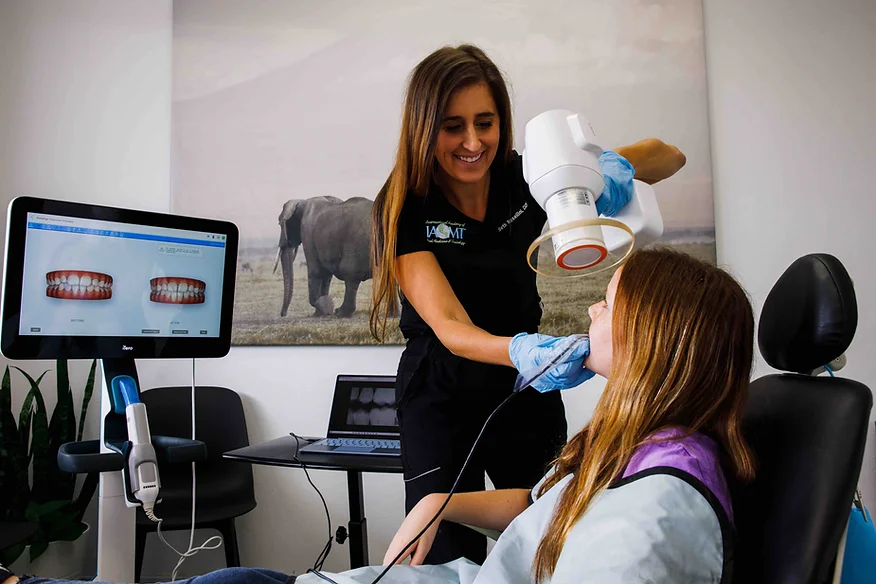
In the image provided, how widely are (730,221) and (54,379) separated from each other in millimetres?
Result: 2667

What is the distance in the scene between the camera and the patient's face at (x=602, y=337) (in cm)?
101

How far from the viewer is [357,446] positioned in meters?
2.08

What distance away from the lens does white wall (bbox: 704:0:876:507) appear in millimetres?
2352

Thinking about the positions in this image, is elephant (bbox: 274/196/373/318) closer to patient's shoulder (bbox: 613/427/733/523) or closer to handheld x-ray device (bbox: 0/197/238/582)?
handheld x-ray device (bbox: 0/197/238/582)

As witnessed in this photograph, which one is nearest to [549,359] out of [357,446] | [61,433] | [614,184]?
[614,184]

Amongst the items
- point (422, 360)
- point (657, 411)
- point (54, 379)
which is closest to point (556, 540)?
point (657, 411)

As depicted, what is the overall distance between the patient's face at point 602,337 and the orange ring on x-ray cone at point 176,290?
2.80 ft

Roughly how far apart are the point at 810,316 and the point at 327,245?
192cm

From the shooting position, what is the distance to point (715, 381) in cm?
93

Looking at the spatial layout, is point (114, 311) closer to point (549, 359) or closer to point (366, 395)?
point (549, 359)

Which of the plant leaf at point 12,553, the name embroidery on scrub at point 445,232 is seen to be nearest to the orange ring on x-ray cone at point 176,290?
the name embroidery on scrub at point 445,232

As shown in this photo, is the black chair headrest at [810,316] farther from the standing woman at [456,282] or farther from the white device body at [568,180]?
the standing woman at [456,282]

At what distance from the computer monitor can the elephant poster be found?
113cm

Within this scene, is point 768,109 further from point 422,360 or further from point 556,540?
point 556,540
